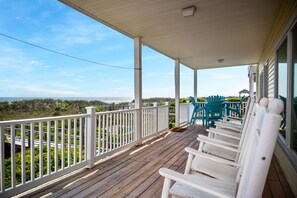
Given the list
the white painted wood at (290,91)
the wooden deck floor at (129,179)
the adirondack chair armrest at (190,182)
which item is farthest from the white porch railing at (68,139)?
the white painted wood at (290,91)

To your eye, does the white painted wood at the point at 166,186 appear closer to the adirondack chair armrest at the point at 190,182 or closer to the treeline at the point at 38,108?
the adirondack chair armrest at the point at 190,182

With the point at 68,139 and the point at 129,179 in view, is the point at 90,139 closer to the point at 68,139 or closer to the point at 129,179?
the point at 68,139

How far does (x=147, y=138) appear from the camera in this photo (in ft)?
15.7

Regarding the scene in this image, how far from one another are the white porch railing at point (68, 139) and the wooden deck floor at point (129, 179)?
176 mm

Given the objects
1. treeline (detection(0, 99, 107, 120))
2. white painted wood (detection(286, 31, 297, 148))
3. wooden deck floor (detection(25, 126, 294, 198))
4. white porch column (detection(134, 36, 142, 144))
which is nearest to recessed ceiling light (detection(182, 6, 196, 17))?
white painted wood (detection(286, 31, 297, 148))

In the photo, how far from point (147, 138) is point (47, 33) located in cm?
2064

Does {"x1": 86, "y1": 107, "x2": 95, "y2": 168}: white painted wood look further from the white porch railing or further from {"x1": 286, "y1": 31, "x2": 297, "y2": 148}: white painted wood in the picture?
{"x1": 286, "y1": 31, "x2": 297, "y2": 148}: white painted wood

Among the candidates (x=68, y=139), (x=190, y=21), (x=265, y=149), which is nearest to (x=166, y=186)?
(x=265, y=149)

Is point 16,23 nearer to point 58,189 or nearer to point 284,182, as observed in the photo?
point 58,189

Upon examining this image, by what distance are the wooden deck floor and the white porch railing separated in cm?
18

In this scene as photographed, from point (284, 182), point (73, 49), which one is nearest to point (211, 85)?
point (73, 49)

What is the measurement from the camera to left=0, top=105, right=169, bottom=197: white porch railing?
2.01 metres

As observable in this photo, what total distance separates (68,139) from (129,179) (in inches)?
40.7

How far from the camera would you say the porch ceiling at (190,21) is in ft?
9.46
